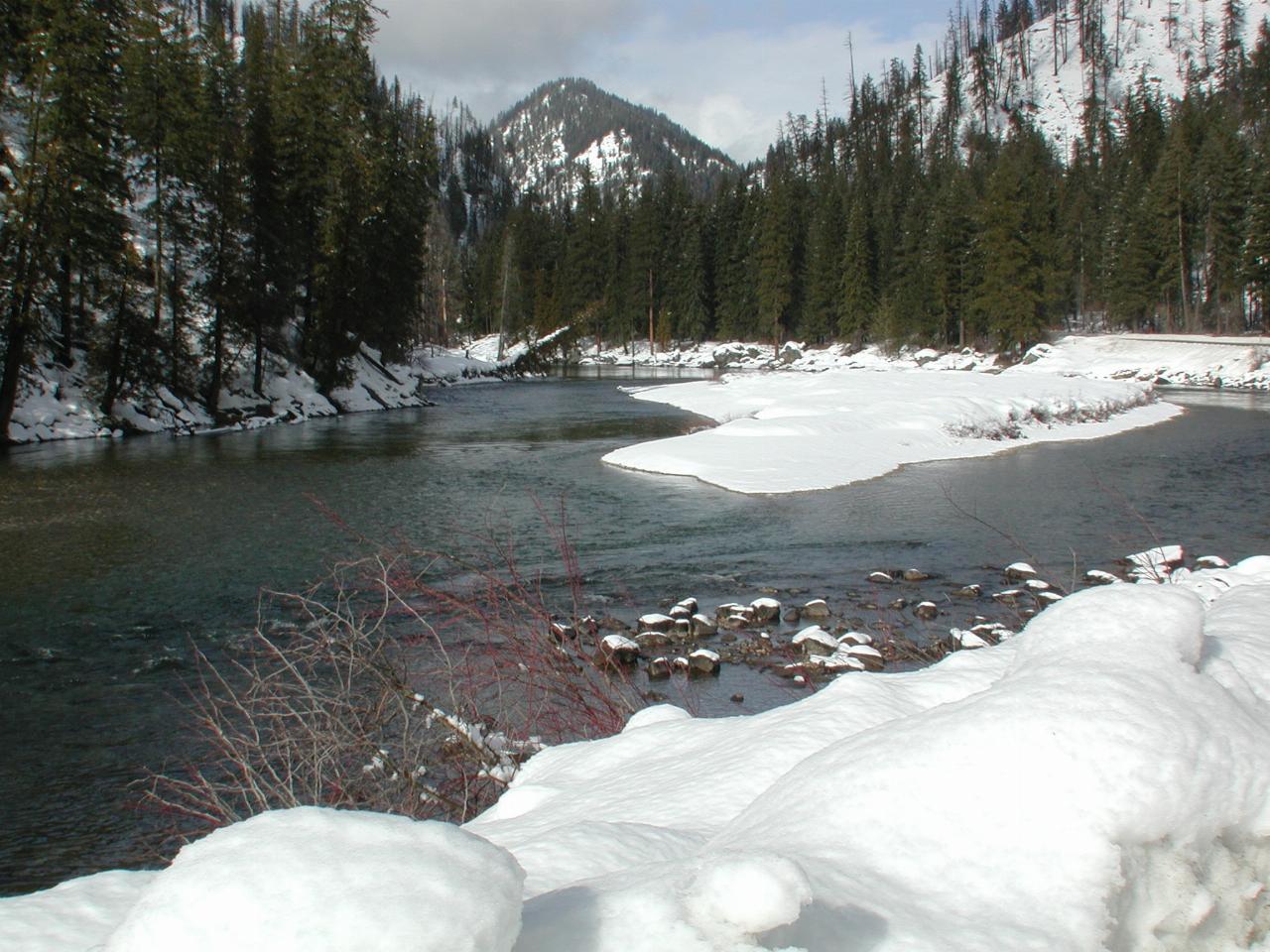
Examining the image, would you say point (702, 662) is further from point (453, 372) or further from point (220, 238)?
point (453, 372)

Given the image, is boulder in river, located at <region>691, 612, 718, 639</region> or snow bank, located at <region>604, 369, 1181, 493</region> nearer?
boulder in river, located at <region>691, 612, 718, 639</region>

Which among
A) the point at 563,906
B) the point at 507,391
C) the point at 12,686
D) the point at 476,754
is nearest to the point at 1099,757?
the point at 563,906

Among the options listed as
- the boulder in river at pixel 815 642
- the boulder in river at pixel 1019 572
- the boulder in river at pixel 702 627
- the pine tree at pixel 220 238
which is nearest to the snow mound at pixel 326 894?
the boulder in river at pixel 815 642

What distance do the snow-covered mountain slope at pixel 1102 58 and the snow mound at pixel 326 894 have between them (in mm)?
124213

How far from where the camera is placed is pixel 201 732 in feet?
21.0

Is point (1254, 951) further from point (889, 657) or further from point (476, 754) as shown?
point (889, 657)

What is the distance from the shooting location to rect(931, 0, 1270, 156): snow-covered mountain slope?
11688 centimetres

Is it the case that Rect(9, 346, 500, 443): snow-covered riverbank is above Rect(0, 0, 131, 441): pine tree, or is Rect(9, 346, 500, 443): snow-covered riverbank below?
below

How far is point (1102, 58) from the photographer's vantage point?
122 meters

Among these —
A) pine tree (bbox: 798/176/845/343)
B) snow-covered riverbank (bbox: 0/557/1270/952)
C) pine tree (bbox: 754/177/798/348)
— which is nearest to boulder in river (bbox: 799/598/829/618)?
snow-covered riverbank (bbox: 0/557/1270/952)

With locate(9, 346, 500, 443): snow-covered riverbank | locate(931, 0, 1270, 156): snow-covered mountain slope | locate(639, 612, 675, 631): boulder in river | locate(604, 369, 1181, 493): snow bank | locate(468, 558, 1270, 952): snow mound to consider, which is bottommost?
locate(639, 612, 675, 631): boulder in river

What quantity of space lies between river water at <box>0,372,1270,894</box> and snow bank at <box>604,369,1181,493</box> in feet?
2.60

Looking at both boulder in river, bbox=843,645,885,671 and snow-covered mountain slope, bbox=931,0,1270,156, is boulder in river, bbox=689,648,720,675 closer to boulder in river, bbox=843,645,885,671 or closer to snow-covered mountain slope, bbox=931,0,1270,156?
boulder in river, bbox=843,645,885,671

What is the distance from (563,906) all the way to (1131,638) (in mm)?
1645
